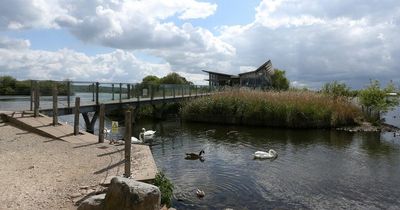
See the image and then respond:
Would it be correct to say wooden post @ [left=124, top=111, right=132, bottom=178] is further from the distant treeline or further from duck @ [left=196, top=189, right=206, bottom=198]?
the distant treeline

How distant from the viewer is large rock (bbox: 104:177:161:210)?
789 centimetres

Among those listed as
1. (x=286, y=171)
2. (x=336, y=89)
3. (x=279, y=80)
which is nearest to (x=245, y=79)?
(x=279, y=80)

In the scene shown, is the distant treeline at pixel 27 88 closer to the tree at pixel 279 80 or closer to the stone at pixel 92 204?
the stone at pixel 92 204

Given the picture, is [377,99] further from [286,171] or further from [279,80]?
A: [279,80]

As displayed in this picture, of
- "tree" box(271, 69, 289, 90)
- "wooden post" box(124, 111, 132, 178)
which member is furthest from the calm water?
"tree" box(271, 69, 289, 90)

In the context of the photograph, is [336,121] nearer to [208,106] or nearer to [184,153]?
[208,106]

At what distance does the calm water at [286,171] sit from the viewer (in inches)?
469

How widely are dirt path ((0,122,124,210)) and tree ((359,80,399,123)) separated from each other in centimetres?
2661

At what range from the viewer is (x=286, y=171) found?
1587cm

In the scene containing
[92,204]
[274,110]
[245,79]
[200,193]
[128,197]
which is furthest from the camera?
[245,79]

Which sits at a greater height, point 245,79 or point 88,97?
point 245,79

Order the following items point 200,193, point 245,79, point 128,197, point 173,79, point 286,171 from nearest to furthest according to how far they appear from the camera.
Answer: point 128,197, point 200,193, point 286,171, point 173,79, point 245,79

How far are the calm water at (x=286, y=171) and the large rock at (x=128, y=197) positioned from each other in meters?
2.95

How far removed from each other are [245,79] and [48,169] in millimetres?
56434
